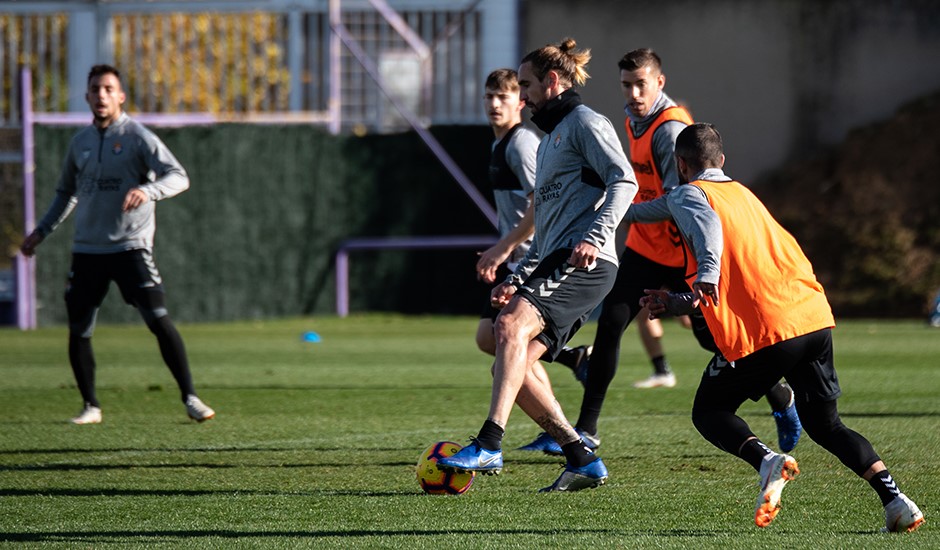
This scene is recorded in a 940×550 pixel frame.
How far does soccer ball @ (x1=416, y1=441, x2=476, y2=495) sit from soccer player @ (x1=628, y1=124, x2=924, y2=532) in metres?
1.11

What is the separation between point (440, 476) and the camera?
6.10 m

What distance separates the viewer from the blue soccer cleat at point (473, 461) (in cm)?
589

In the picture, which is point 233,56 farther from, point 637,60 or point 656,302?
point 656,302

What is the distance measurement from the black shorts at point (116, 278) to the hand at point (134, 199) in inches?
24.2

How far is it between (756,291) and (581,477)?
51.5 inches

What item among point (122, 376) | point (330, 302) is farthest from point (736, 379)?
point (330, 302)

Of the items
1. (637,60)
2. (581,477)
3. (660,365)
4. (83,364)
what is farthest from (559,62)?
(660,365)

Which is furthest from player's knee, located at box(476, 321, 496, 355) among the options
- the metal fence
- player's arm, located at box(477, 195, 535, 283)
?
the metal fence

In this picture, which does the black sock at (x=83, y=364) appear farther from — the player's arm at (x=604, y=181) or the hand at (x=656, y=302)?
the hand at (x=656, y=302)

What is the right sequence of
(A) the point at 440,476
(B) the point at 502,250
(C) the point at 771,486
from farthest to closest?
(B) the point at 502,250, (A) the point at 440,476, (C) the point at 771,486

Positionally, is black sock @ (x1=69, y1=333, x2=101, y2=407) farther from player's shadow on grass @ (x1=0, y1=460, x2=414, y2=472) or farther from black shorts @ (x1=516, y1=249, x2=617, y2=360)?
black shorts @ (x1=516, y1=249, x2=617, y2=360)

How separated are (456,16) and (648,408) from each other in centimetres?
1351

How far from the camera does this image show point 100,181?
29.8 feet

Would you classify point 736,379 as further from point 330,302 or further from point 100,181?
point 330,302
